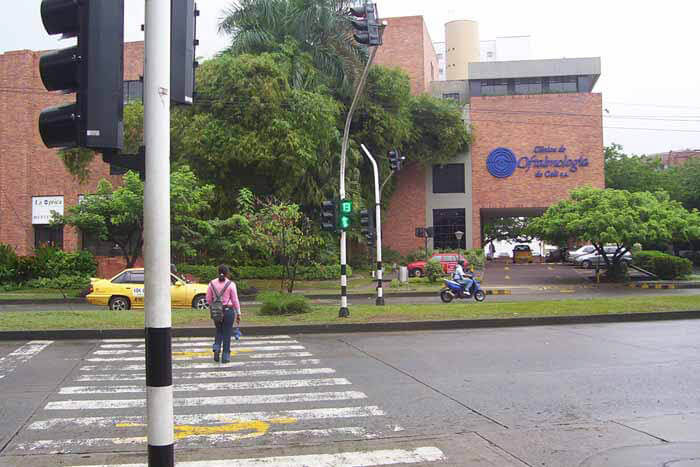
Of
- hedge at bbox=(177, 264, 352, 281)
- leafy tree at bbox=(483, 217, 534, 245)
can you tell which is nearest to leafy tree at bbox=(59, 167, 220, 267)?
hedge at bbox=(177, 264, 352, 281)

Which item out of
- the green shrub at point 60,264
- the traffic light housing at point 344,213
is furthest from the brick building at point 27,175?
the traffic light housing at point 344,213

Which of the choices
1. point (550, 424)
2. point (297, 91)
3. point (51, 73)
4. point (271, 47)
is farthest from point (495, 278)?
point (51, 73)

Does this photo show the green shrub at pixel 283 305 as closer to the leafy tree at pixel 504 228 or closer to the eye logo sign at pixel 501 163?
the eye logo sign at pixel 501 163

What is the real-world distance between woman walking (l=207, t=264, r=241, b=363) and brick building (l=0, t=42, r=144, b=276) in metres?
36.3

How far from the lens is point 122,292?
2172 centimetres

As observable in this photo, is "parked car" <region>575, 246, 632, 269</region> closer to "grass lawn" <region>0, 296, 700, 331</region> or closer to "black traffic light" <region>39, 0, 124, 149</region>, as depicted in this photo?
"grass lawn" <region>0, 296, 700, 331</region>

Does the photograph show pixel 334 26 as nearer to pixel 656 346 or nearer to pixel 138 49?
pixel 138 49

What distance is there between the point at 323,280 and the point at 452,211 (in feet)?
52.9

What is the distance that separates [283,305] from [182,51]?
1488cm

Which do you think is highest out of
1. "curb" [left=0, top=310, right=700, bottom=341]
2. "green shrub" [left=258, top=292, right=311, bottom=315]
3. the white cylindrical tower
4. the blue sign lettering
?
the white cylindrical tower

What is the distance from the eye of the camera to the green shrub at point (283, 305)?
18406mm

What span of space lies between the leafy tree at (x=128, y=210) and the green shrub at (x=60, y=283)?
11.6 ft

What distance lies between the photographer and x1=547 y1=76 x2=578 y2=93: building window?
5022cm

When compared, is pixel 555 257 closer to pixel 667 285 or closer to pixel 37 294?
pixel 667 285
